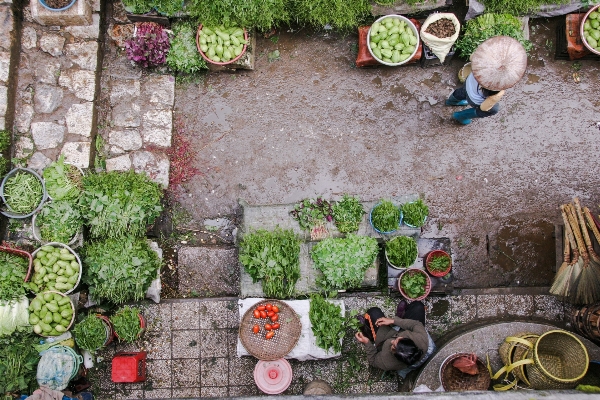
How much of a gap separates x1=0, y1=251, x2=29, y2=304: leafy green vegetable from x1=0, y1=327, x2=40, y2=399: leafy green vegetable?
417mm

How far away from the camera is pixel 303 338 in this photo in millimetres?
5871

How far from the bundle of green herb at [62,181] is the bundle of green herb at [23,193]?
0.15m

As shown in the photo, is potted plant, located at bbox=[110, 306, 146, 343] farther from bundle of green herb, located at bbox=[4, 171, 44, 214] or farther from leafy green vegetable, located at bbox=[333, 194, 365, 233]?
leafy green vegetable, located at bbox=[333, 194, 365, 233]

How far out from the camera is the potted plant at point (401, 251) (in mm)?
5789

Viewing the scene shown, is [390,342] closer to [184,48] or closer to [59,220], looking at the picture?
[59,220]

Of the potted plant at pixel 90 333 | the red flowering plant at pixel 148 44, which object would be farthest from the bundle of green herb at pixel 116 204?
the red flowering plant at pixel 148 44

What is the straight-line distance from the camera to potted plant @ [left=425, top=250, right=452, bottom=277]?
5984 mm

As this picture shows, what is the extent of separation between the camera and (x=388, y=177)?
21.6 feet

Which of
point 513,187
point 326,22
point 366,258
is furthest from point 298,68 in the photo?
point 513,187

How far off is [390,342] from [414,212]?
4.97 ft

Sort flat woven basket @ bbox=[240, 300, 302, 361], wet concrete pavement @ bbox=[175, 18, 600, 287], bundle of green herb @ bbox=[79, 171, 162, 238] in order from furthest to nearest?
wet concrete pavement @ bbox=[175, 18, 600, 287], bundle of green herb @ bbox=[79, 171, 162, 238], flat woven basket @ bbox=[240, 300, 302, 361]

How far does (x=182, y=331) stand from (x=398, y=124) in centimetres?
384

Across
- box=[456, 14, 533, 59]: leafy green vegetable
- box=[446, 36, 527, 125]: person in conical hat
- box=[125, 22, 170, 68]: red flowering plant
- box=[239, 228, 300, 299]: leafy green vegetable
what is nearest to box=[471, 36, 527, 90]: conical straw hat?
box=[446, 36, 527, 125]: person in conical hat

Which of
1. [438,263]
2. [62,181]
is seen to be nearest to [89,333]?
[62,181]
